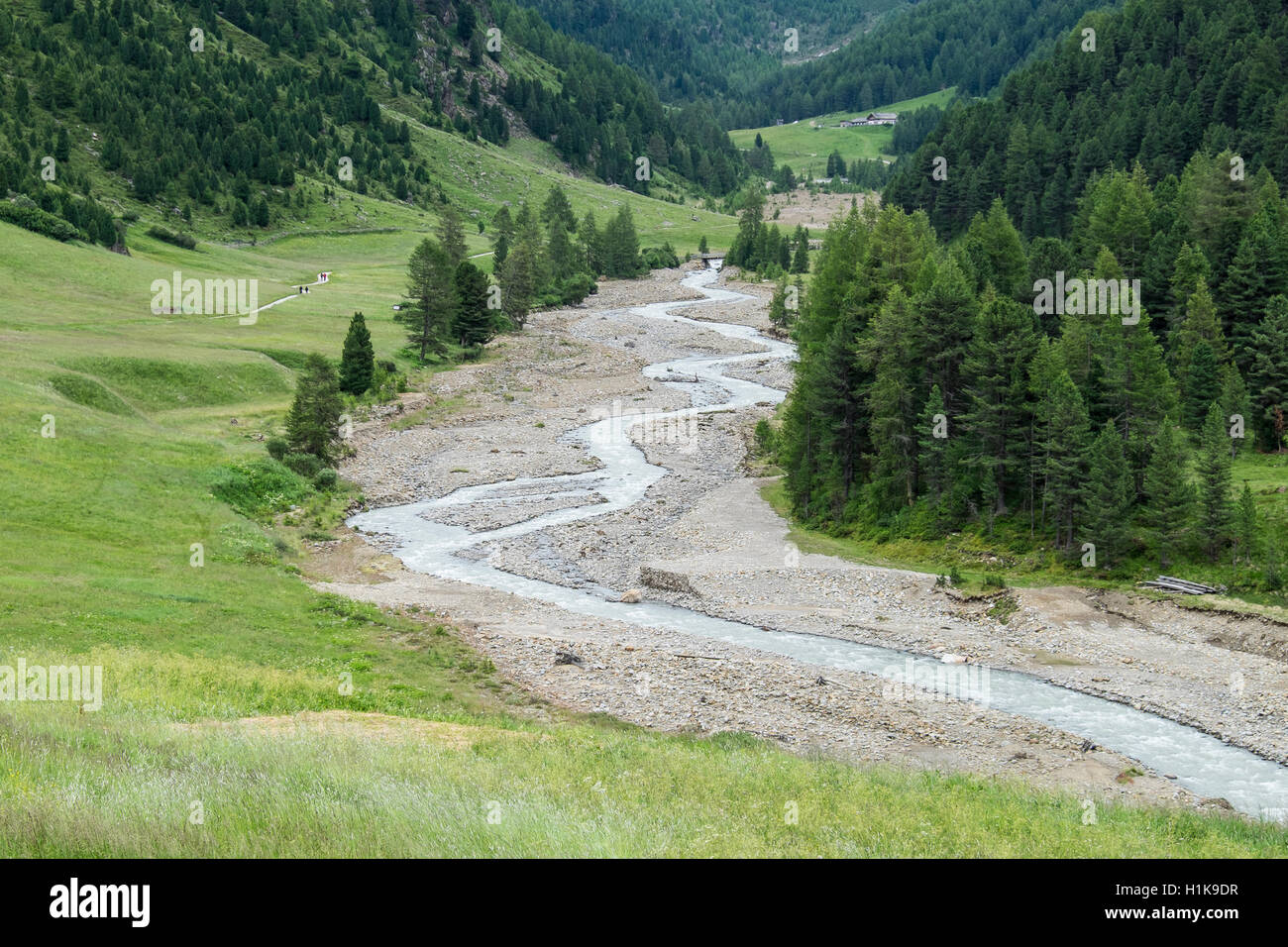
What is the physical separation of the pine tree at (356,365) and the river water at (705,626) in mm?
18525

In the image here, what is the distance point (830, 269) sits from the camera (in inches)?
2527

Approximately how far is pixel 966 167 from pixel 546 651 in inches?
5003

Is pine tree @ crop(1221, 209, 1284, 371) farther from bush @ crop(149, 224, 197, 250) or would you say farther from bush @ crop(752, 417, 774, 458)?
bush @ crop(149, 224, 197, 250)

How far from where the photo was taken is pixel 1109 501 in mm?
47000

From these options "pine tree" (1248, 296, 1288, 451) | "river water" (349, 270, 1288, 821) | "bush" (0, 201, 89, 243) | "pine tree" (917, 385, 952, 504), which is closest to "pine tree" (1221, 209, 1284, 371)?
"pine tree" (1248, 296, 1288, 451)

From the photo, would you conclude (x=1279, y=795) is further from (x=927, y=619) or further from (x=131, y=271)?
(x=131, y=271)

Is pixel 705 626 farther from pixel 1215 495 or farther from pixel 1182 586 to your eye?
pixel 1215 495

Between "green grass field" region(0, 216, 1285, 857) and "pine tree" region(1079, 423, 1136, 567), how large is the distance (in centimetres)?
2488

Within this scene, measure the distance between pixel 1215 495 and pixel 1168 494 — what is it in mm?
1814

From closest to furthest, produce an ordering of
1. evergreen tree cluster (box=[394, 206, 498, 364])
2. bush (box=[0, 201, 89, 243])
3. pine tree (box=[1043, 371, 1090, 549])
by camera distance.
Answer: pine tree (box=[1043, 371, 1090, 549]), evergreen tree cluster (box=[394, 206, 498, 364]), bush (box=[0, 201, 89, 243])

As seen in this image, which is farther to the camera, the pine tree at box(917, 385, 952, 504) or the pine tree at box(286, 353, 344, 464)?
the pine tree at box(286, 353, 344, 464)

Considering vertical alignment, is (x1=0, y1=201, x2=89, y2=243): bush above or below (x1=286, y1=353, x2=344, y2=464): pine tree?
above

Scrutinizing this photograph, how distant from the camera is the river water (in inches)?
1211

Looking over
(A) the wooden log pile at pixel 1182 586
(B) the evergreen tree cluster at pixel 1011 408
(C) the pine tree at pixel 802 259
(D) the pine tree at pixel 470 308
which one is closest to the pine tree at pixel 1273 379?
(B) the evergreen tree cluster at pixel 1011 408
